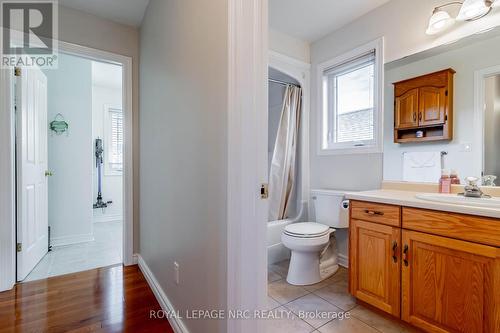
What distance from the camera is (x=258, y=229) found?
3.14ft

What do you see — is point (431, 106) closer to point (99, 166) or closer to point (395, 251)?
point (395, 251)

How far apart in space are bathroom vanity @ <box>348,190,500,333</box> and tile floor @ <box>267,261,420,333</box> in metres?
0.10

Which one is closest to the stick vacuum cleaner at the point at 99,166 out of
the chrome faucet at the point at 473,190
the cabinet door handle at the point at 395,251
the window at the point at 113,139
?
the window at the point at 113,139

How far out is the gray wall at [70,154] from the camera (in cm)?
301

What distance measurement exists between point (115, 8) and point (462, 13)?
2678 millimetres

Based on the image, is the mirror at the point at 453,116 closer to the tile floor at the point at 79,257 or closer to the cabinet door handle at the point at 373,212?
the cabinet door handle at the point at 373,212

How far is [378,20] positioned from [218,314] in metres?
2.53

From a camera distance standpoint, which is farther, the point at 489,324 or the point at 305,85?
the point at 305,85

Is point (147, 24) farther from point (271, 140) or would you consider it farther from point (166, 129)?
point (271, 140)

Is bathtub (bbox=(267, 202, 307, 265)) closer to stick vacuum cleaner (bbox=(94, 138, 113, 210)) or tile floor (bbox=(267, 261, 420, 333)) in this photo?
tile floor (bbox=(267, 261, 420, 333))

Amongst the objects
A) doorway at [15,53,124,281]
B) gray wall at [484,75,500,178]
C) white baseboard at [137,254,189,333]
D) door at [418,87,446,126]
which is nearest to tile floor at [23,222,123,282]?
doorway at [15,53,124,281]

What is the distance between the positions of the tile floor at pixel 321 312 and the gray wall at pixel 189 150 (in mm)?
677

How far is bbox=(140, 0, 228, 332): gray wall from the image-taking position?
104 cm

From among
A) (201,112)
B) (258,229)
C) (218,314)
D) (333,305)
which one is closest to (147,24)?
(201,112)
